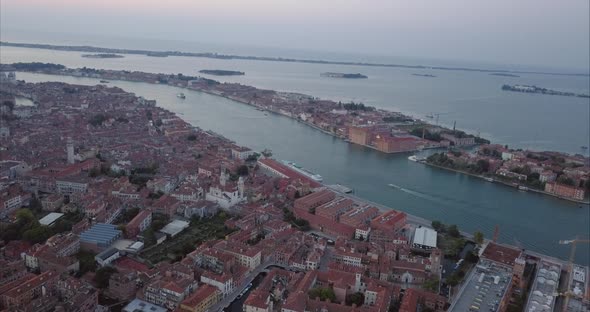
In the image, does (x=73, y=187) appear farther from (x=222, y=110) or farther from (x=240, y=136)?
(x=222, y=110)

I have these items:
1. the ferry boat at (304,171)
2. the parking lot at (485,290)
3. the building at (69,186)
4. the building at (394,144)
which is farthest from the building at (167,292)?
the building at (394,144)

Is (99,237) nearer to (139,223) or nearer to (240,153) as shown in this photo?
(139,223)

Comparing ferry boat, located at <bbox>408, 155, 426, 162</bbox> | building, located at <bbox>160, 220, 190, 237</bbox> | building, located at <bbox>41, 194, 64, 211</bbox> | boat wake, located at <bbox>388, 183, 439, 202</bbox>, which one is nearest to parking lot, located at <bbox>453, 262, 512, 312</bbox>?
boat wake, located at <bbox>388, 183, 439, 202</bbox>

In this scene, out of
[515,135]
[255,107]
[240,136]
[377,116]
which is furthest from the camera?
[255,107]

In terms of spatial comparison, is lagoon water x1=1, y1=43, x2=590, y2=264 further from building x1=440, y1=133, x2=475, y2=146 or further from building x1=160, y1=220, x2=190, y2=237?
building x1=160, y1=220, x2=190, y2=237

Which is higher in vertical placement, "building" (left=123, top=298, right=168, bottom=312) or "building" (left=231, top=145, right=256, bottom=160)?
"building" (left=231, top=145, right=256, bottom=160)

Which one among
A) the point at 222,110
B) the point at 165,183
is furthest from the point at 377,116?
the point at 165,183

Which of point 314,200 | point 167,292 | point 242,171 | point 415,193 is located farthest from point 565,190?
point 167,292
